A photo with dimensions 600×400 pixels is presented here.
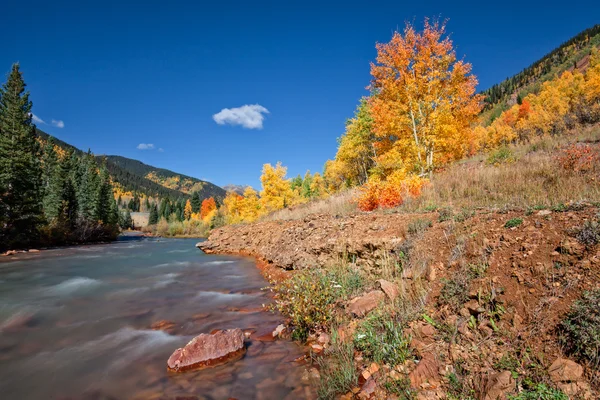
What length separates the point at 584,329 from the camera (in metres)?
2.66

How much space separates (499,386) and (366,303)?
8.13ft

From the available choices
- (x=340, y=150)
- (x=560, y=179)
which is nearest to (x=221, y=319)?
(x=560, y=179)

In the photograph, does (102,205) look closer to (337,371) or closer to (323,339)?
(323,339)

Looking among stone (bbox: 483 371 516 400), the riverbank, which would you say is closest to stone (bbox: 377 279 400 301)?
the riverbank

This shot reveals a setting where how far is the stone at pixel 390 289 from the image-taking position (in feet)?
15.9

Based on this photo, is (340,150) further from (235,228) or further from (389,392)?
(389,392)

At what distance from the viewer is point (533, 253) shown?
3.71 m

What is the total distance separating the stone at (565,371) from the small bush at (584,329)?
0.42 ft

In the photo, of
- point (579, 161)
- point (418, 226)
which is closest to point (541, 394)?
point (418, 226)

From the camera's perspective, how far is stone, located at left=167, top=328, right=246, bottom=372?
441 centimetres

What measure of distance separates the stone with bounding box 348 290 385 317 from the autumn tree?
33.1ft

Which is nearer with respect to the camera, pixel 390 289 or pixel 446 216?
pixel 390 289

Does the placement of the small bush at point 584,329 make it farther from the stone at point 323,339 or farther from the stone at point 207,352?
the stone at point 207,352

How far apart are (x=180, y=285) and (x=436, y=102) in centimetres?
1454
